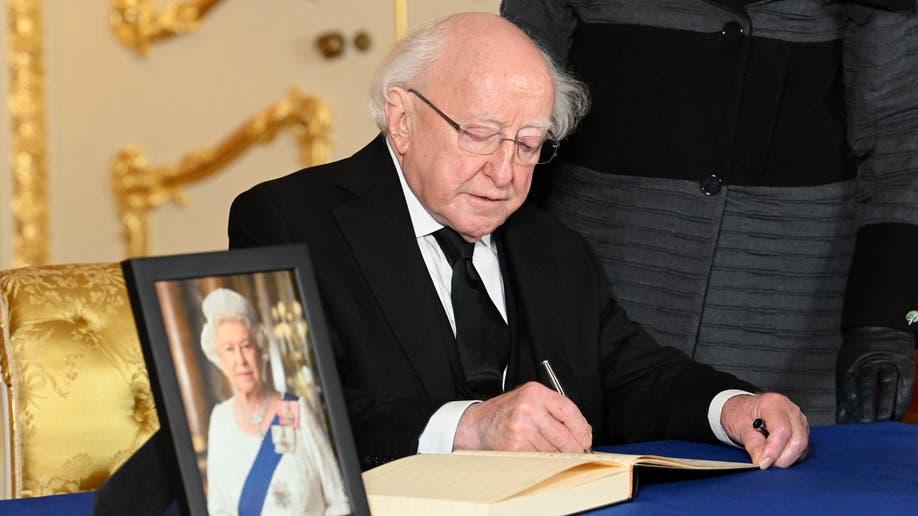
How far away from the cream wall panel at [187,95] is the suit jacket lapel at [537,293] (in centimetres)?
219

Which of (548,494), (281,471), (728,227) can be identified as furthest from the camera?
(728,227)

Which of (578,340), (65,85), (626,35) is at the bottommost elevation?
(578,340)

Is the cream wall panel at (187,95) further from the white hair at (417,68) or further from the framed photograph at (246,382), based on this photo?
the framed photograph at (246,382)

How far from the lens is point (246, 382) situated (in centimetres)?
110

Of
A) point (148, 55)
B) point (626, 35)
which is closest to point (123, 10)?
point (148, 55)

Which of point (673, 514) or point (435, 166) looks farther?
point (435, 166)

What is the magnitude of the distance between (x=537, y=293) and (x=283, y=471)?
3.71 ft

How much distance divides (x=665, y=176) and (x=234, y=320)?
58.8 inches

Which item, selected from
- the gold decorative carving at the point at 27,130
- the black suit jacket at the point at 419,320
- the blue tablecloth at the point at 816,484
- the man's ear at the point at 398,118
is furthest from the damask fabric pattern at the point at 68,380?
the gold decorative carving at the point at 27,130

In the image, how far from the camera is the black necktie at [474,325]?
2.04 meters

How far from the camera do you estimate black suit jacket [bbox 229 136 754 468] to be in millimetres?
1973

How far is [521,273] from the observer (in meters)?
2.20

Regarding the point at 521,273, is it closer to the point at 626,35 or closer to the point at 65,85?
the point at 626,35

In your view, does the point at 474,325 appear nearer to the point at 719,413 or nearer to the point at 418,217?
the point at 418,217
